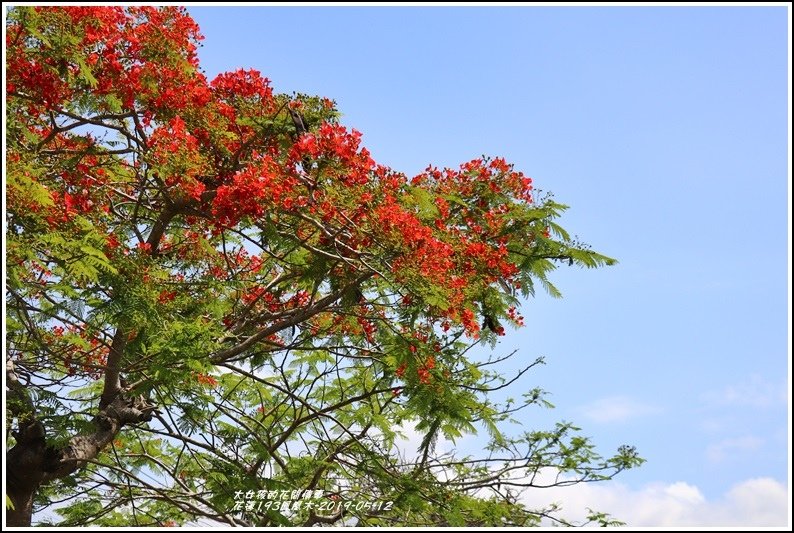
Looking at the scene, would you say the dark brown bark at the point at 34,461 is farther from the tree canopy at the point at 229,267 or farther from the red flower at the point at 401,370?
the red flower at the point at 401,370

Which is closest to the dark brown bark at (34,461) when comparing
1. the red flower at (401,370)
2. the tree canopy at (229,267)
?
the tree canopy at (229,267)

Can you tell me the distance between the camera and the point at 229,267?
822 centimetres

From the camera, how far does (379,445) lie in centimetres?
881

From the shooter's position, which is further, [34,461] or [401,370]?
[34,461]

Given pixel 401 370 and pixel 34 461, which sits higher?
pixel 401 370

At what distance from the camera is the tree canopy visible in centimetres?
689

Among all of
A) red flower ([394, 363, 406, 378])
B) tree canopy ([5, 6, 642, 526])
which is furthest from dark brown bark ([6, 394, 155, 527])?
red flower ([394, 363, 406, 378])

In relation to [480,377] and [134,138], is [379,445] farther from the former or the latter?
[134,138]

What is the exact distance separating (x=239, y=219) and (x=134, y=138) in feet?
5.23

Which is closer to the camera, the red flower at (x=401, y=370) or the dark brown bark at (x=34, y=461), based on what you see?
the red flower at (x=401, y=370)

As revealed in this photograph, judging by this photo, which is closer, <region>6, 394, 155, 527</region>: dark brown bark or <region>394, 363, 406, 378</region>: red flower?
<region>394, 363, 406, 378</region>: red flower

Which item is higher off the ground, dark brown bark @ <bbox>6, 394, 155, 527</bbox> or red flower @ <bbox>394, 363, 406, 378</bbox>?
red flower @ <bbox>394, 363, 406, 378</bbox>

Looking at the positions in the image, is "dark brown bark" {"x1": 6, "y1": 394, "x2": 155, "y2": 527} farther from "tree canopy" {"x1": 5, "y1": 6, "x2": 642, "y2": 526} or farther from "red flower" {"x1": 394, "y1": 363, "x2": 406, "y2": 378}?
"red flower" {"x1": 394, "y1": 363, "x2": 406, "y2": 378}

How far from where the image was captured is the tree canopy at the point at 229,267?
271 inches
